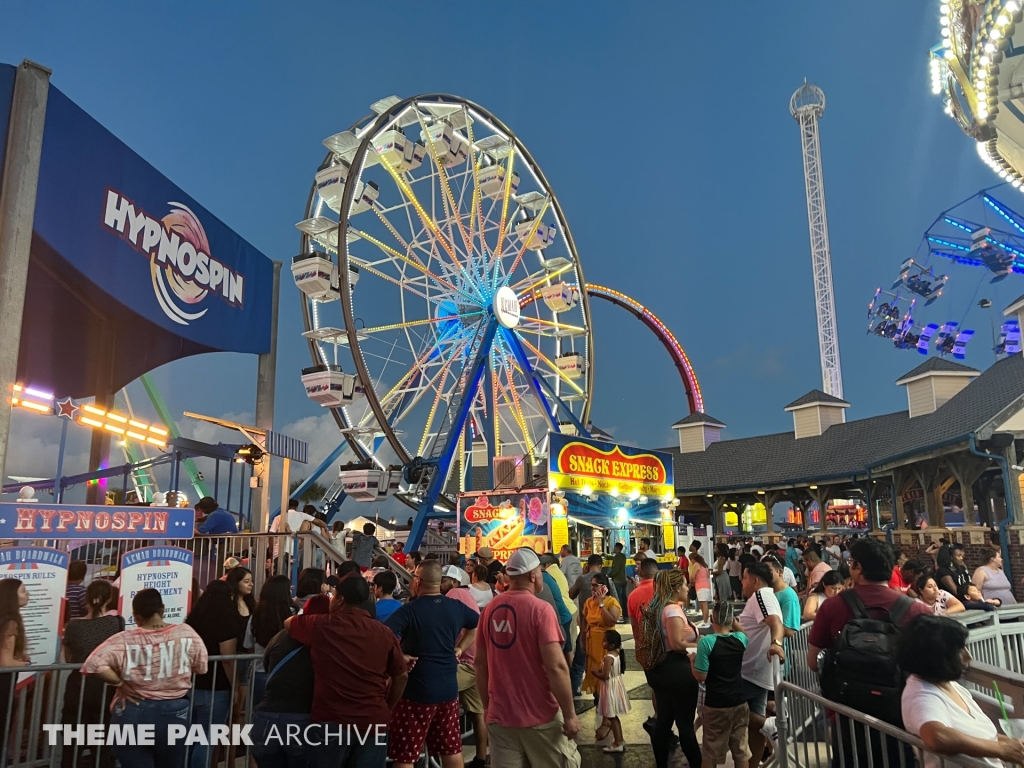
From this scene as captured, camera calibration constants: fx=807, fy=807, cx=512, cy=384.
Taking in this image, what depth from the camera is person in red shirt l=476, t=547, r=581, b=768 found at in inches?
159

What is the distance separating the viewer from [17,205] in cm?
714

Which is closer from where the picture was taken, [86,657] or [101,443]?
[86,657]

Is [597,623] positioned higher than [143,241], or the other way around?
[143,241]

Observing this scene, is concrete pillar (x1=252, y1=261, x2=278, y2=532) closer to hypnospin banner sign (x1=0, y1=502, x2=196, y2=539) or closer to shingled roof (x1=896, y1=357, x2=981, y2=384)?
hypnospin banner sign (x1=0, y1=502, x2=196, y2=539)

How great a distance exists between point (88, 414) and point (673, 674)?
340 inches

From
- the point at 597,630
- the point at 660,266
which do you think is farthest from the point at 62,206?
the point at 660,266

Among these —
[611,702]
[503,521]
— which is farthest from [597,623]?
[503,521]

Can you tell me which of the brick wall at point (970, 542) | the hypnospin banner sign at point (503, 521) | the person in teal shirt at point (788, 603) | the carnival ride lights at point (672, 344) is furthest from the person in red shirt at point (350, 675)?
the carnival ride lights at point (672, 344)

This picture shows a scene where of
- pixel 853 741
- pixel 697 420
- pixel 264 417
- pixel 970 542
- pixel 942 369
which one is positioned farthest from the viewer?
pixel 697 420

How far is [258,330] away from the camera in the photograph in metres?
11.3

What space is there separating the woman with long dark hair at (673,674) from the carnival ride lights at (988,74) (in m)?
8.02

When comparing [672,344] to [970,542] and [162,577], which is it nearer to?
[970,542]

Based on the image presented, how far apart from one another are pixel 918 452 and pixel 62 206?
57.3 feet

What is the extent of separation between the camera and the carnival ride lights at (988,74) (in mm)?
9641
